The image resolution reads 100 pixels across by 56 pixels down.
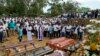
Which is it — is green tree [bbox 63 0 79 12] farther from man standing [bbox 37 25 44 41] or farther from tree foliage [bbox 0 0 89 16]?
man standing [bbox 37 25 44 41]

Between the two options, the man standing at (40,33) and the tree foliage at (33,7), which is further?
the tree foliage at (33,7)

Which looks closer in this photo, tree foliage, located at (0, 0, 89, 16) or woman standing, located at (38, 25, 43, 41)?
woman standing, located at (38, 25, 43, 41)

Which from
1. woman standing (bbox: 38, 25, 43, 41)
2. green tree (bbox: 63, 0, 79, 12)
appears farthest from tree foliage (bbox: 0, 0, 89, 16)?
woman standing (bbox: 38, 25, 43, 41)

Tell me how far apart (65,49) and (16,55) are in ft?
12.1

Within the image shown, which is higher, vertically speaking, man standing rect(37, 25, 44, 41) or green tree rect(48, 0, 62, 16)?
man standing rect(37, 25, 44, 41)

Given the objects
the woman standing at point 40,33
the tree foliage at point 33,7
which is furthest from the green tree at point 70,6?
the woman standing at point 40,33

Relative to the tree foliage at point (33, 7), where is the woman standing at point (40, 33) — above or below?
above

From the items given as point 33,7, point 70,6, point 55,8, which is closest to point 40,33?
point 70,6

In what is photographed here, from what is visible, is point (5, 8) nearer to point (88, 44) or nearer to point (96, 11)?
point (96, 11)

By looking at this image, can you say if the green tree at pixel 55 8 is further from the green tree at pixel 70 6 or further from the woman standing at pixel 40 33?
the woman standing at pixel 40 33

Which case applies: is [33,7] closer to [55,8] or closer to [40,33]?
[55,8]

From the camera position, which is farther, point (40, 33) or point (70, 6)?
point (70, 6)

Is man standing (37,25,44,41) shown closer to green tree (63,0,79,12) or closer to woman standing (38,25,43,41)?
woman standing (38,25,43,41)

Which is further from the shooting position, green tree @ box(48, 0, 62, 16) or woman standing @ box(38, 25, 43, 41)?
green tree @ box(48, 0, 62, 16)
